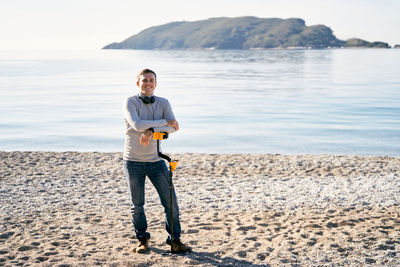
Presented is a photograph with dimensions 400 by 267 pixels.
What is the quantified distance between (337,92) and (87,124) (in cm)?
2438

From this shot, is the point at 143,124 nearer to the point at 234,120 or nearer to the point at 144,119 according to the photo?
the point at 144,119

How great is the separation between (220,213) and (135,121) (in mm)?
3350

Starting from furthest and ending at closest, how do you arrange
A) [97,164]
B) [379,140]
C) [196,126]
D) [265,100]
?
[265,100], [196,126], [379,140], [97,164]

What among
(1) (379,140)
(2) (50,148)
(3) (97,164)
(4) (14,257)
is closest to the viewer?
(4) (14,257)

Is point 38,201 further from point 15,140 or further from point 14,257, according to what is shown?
point 15,140

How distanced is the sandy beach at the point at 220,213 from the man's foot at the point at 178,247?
0.10 meters

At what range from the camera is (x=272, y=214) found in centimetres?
776

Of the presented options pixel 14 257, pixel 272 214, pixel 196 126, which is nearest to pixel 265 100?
pixel 196 126

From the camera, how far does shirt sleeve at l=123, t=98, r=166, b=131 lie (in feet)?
16.5

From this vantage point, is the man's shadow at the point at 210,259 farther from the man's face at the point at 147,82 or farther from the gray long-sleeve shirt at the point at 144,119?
the man's face at the point at 147,82

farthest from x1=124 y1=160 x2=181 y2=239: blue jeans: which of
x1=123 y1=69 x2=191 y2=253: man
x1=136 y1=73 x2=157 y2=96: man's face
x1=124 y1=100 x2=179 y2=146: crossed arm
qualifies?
x1=136 y1=73 x2=157 y2=96: man's face

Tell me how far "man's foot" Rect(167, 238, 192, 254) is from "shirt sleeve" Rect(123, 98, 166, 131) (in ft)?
5.33

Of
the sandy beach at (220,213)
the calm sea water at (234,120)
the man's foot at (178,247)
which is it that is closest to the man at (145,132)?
the man's foot at (178,247)

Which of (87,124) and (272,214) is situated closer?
(272,214)
